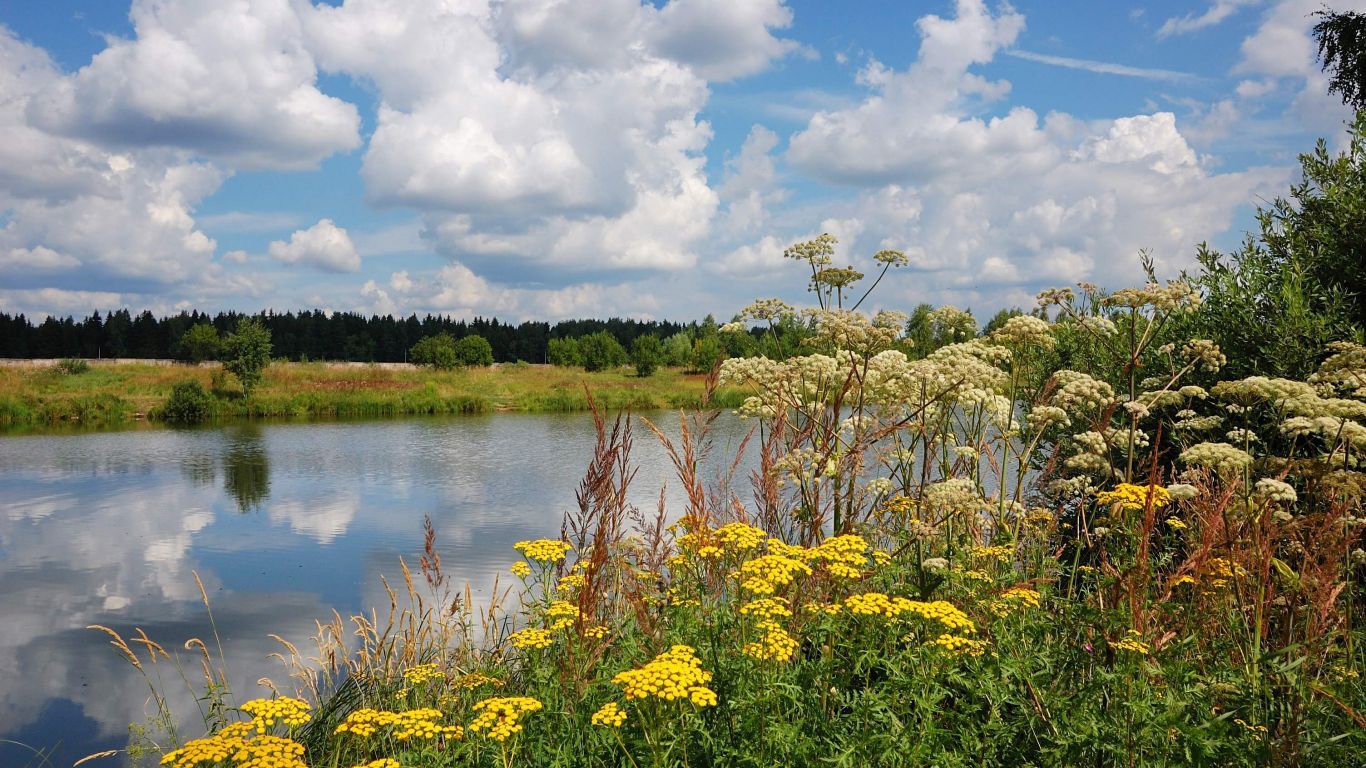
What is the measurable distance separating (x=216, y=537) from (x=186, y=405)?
27.4 m

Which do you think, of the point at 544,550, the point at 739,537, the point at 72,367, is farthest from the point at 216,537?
the point at 72,367

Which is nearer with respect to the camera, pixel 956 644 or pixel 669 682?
pixel 669 682

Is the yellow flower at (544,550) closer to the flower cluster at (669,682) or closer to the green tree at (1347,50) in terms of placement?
the flower cluster at (669,682)

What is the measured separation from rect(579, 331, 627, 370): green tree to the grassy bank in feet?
71.5

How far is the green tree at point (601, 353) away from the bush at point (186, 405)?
1529 inches

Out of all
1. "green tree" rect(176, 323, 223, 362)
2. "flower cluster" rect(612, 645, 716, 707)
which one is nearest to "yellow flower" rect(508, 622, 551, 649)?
"flower cluster" rect(612, 645, 716, 707)

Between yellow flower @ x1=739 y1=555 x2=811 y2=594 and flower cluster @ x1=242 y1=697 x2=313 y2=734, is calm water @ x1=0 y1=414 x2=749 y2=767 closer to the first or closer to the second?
flower cluster @ x1=242 y1=697 x2=313 y2=734

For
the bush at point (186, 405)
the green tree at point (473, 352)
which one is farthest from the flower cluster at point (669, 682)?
the green tree at point (473, 352)

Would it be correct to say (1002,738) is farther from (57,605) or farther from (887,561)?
(57,605)

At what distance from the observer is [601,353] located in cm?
7506

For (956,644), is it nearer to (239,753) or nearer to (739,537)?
(739,537)

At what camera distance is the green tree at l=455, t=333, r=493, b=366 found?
7269 centimetres

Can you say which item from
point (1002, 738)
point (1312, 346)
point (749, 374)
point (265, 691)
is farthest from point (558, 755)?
point (1312, 346)

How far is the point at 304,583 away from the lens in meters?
10.9
